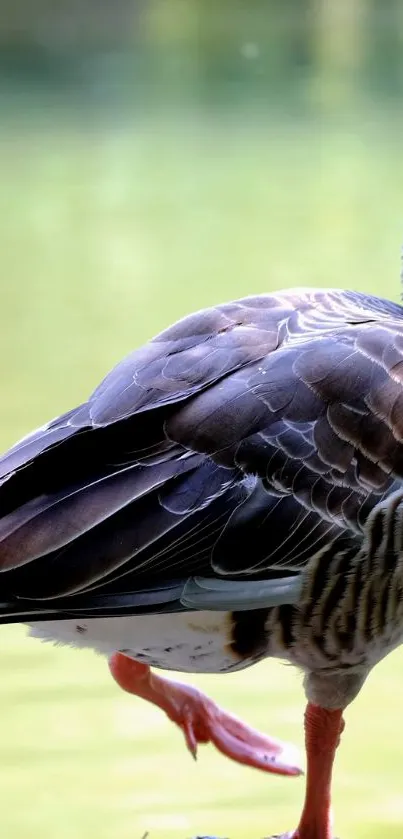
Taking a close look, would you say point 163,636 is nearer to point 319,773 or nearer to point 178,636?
point 178,636

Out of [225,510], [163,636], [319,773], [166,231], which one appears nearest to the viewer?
[225,510]

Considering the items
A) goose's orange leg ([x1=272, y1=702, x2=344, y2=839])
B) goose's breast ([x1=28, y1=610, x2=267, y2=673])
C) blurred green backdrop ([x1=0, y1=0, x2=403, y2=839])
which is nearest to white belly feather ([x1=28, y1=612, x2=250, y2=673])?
goose's breast ([x1=28, y1=610, x2=267, y2=673])

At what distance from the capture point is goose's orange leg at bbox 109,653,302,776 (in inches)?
106

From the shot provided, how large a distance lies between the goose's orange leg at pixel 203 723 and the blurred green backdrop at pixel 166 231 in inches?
3.3

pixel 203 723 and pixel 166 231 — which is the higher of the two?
pixel 166 231

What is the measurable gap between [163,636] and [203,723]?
53 centimetres

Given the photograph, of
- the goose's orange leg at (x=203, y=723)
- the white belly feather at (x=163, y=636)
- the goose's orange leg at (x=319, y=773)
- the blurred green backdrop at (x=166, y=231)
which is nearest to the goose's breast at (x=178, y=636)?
the white belly feather at (x=163, y=636)

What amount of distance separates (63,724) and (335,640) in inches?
34.8

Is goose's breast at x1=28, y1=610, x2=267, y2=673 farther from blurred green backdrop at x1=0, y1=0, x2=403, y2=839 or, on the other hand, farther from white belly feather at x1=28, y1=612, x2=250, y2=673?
blurred green backdrop at x1=0, y1=0, x2=403, y2=839

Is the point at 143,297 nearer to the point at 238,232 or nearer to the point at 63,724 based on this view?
the point at 238,232

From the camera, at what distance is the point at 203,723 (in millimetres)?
2719

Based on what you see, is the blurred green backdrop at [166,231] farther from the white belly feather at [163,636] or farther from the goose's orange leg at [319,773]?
the white belly feather at [163,636]

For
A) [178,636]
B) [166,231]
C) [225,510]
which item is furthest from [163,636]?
[166,231]

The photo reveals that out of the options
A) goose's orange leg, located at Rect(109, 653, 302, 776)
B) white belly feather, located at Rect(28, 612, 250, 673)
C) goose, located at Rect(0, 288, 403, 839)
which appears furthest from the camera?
goose's orange leg, located at Rect(109, 653, 302, 776)
